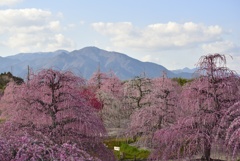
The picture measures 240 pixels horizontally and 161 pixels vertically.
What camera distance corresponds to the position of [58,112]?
54.0 ft

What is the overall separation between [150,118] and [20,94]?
32.1ft

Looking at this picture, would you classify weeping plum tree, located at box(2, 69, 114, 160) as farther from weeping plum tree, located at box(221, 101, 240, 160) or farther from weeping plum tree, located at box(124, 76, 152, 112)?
weeping plum tree, located at box(124, 76, 152, 112)

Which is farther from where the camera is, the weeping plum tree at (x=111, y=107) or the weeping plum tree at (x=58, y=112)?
the weeping plum tree at (x=111, y=107)

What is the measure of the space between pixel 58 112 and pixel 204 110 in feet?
20.1

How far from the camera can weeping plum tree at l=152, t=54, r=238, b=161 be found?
15266 millimetres

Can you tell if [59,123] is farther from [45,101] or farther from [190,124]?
[190,124]

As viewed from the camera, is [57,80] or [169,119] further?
[169,119]

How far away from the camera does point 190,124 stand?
15406 millimetres

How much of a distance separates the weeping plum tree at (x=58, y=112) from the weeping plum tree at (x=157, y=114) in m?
Answer: 6.68

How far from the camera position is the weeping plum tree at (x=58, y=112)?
51.9 feet

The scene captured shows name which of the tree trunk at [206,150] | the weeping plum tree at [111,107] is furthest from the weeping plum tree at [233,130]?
the weeping plum tree at [111,107]

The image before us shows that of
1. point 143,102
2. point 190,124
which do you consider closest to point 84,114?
point 190,124

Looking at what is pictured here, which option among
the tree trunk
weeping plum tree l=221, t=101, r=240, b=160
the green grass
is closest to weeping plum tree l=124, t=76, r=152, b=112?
the green grass

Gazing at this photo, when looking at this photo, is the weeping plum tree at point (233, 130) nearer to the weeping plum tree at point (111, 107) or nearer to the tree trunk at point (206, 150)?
the tree trunk at point (206, 150)
